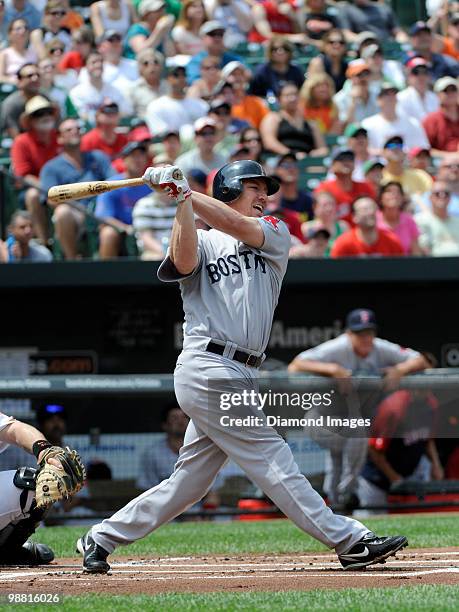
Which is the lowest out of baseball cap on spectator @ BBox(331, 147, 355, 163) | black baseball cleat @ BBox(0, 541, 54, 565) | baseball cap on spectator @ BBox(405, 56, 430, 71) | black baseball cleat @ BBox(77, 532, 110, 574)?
baseball cap on spectator @ BBox(331, 147, 355, 163)

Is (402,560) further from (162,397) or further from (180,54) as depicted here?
(180,54)

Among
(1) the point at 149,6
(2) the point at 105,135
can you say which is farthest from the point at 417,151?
(1) the point at 149,6

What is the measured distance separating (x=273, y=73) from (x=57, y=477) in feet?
28.8

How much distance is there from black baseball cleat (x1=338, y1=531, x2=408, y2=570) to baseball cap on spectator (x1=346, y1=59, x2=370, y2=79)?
27.4 feet

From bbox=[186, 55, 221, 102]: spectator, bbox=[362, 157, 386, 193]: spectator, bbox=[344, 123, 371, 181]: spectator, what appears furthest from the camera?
bbox=[186, 55, 221, 102]: spectator

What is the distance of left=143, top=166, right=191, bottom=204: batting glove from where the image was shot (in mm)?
4742

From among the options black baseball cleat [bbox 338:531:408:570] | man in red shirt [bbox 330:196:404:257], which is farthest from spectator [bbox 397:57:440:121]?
black baseball cleat [bbox 338:531:408:570]

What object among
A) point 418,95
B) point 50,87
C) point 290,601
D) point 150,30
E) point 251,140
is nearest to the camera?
point 290,601

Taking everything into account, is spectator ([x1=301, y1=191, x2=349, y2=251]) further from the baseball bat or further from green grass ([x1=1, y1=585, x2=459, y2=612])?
green grass ([x1=1, y1=585, x2=459, y2=612])

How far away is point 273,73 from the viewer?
12.9 m

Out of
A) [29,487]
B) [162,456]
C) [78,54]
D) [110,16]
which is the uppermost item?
[29,487]

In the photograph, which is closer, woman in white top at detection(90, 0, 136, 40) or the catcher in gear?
the catcher in gear

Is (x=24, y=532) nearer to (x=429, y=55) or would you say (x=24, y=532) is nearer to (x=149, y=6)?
(x=149, y=6)

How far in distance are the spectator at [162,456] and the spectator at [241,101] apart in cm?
428
